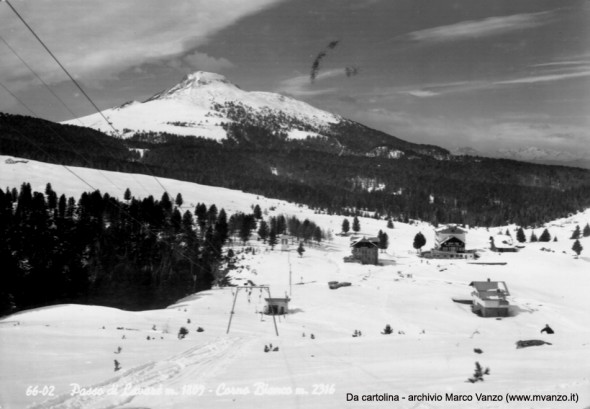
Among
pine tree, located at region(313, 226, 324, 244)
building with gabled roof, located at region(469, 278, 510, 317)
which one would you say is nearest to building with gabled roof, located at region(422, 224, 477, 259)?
pine tree, located at region(313, 226, 324, 244)

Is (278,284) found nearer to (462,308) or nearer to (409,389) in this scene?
(462,308)

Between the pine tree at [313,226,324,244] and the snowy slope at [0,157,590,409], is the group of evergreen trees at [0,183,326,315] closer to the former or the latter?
the snowy slope at [0,157,590,409]

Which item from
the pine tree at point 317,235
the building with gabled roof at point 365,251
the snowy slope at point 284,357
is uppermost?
the pine tree at point 317,235

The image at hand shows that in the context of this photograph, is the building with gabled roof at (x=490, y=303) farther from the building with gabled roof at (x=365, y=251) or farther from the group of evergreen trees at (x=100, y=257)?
the building with gabled roof at (x=365, y=251)

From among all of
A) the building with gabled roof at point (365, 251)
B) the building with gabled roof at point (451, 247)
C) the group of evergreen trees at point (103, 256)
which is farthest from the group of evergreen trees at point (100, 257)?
the building with gabled roof at point (451, 247)

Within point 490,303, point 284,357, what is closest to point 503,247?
point 490,303

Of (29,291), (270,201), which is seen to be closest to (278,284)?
(29,291)

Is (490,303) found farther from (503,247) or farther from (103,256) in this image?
(503,247)

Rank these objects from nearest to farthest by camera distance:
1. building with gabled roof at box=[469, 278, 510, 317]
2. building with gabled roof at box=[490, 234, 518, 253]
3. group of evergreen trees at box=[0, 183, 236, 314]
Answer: building with gabled roof at box=[469, 278, 510, 317], group of evergreen trees at box=[0, 183, 236, 314], building with gabled roof at box=[490, 234, 518, 253]
